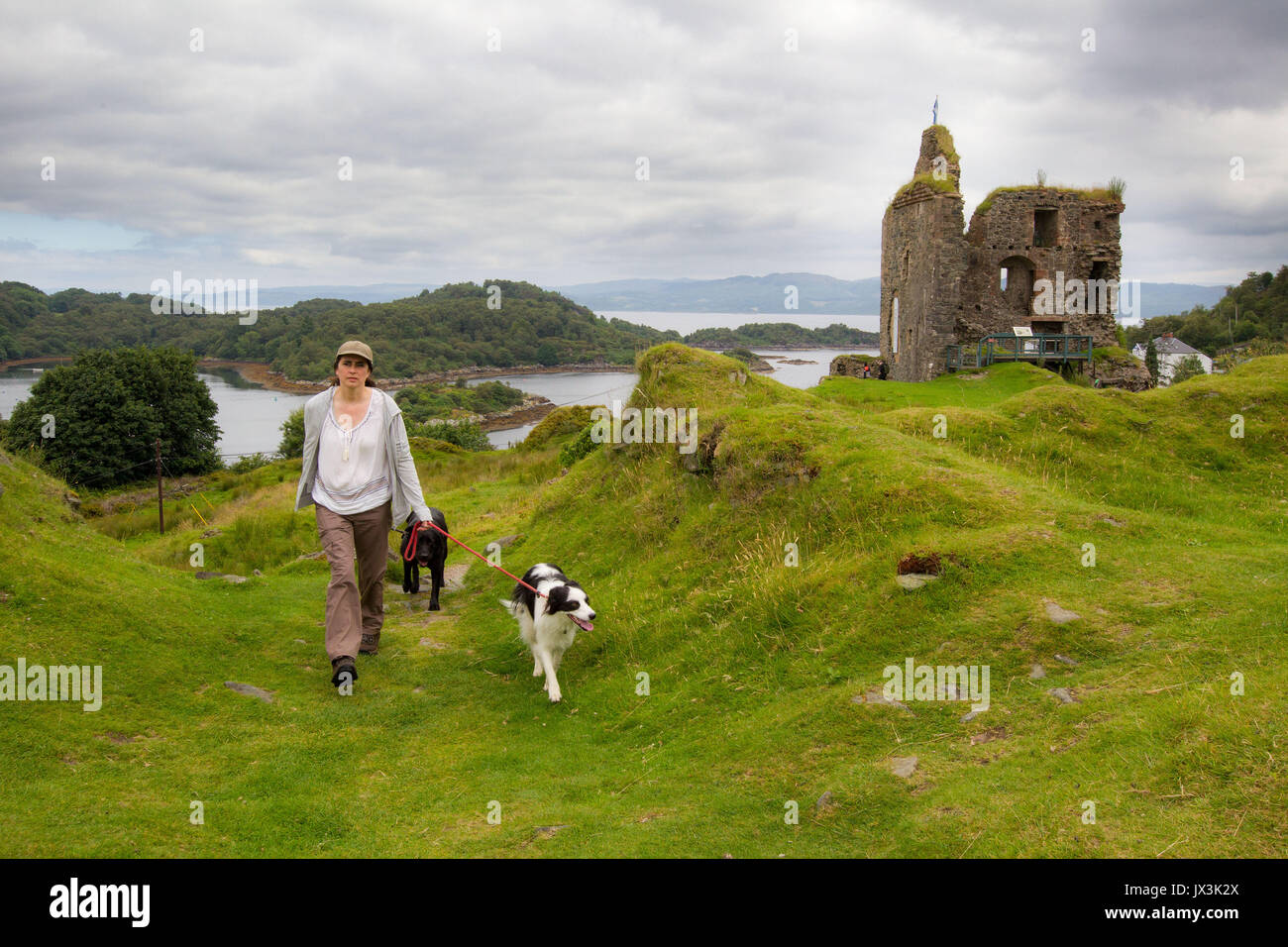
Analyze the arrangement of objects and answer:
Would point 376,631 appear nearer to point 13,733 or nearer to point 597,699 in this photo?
point 597,699

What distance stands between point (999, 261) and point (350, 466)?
32.8 metres

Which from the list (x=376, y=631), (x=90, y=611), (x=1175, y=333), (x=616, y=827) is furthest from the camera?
(x=1175, y=333)

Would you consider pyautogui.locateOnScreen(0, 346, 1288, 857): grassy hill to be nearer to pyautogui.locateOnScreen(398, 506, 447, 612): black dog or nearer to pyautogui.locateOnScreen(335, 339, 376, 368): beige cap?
pyautogui.locateOnScreen(398, 506, 447, 612): black dog

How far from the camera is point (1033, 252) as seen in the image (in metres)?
34.7

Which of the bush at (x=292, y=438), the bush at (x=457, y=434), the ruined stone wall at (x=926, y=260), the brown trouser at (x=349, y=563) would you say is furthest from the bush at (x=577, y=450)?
the bush at (x=292, y=438)

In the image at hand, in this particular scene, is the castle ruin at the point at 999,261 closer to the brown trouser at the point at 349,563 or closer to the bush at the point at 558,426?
the bush at the point at 558,426

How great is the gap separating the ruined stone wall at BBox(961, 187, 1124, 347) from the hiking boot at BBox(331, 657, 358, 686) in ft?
106

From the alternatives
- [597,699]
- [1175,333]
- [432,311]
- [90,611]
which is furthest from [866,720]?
[432,311]

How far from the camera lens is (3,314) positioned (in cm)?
11831

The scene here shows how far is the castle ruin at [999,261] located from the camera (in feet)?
110

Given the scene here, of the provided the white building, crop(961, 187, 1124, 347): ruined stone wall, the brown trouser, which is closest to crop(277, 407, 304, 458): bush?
crop(961, 187, 1124, 347): ruined stone wall

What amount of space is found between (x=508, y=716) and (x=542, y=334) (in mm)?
132972

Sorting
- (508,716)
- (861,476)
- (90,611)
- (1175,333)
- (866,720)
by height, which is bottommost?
(508,716)

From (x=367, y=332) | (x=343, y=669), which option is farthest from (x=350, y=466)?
(x=367, y=332)
